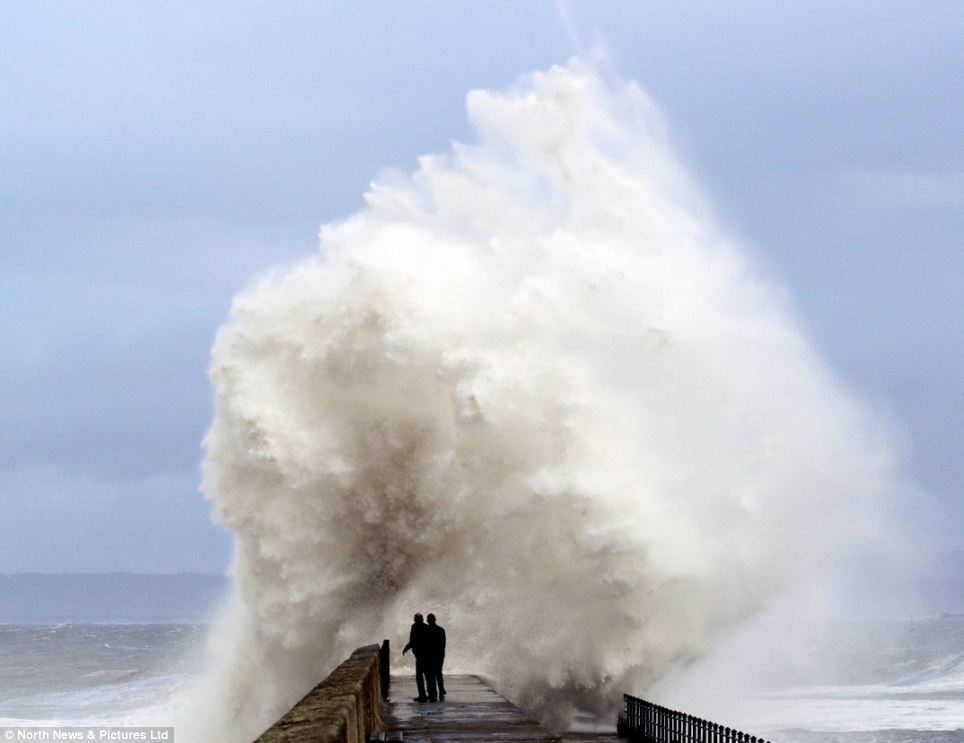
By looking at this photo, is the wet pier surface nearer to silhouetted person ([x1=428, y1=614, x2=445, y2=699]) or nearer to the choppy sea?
silhouetted person ([x1=428, y1=614, x2=445, y2=699])

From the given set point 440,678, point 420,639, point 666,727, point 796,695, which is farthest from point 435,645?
point 796,695

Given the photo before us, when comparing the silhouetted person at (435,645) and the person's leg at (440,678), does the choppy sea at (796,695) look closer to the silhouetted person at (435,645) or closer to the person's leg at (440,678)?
the person's leg at (440,678)

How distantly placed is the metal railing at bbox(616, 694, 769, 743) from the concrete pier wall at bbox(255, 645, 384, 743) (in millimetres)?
5321

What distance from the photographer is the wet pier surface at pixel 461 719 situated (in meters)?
14.2

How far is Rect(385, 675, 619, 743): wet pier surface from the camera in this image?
14.2m

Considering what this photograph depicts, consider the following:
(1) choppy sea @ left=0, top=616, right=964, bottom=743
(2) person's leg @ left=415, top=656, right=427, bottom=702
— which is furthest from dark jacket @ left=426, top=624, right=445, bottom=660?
(1) choppy sea @ left=0, top=616, right=964, bottom=743

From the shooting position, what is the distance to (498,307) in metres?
25.6

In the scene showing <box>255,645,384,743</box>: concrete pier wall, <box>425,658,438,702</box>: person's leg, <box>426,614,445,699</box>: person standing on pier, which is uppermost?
<box>426,614,445,699</box>: person standing on pier

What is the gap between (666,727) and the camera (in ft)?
64.6

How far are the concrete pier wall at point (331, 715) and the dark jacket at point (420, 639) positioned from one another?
15.7 ft

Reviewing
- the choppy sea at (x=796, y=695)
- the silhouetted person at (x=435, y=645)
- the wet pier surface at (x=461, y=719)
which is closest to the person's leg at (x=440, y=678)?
the silhouetted person at (x=435, y=645)

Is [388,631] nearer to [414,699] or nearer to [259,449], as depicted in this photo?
[259,449]

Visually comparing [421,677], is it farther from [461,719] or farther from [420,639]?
[461,719]

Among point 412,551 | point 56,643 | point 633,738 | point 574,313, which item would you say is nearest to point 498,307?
point 574,313
